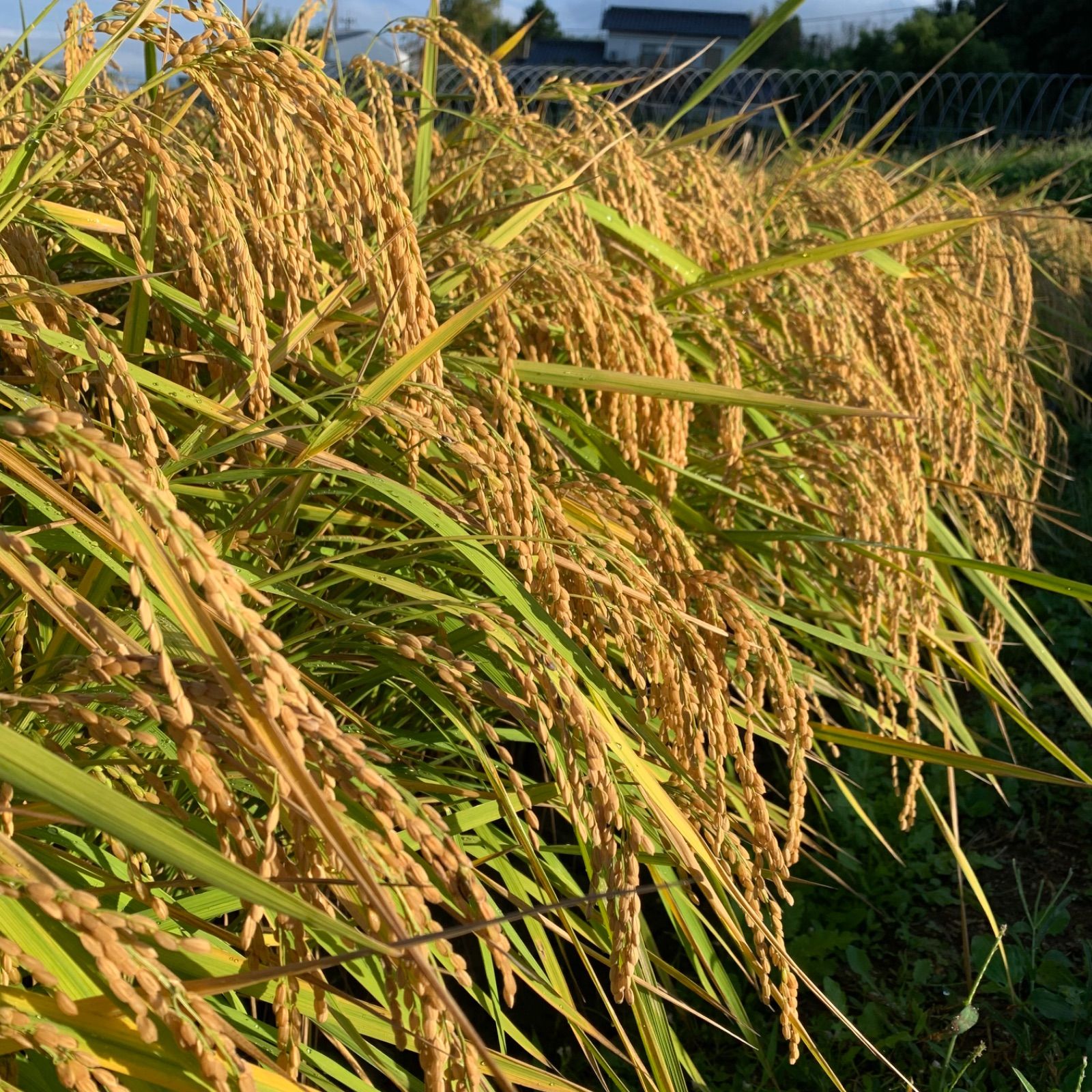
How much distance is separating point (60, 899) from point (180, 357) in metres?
1.11

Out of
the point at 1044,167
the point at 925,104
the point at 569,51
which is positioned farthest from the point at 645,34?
the point at 1044,167

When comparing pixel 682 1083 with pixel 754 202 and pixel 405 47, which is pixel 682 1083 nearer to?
pixel 405 47

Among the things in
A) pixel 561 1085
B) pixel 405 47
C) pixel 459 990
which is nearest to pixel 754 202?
pixel 405 47

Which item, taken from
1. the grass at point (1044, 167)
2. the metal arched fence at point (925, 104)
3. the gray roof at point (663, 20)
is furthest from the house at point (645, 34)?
the grass at point (1044, 167)

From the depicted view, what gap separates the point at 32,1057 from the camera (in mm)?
973

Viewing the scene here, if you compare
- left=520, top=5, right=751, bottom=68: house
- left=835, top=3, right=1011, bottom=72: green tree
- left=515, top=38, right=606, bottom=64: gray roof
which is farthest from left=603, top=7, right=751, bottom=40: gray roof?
left=835, top=3, right=1011, bottom=72: green tree

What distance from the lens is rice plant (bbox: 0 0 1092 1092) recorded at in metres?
0.78

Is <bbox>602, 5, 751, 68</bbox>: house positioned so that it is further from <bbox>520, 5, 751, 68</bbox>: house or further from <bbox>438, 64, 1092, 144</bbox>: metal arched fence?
<bbox>438, 64, 1092, 144</bbox>: metal arched fence

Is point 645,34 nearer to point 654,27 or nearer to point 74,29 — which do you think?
point 654,27

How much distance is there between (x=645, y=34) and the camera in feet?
189

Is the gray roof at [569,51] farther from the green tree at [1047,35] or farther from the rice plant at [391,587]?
the rice plant at [391,587]

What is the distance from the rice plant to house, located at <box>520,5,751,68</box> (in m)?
47.6

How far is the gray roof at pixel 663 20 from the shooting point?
2210 inches

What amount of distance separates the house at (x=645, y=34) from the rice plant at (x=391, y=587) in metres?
47.6
